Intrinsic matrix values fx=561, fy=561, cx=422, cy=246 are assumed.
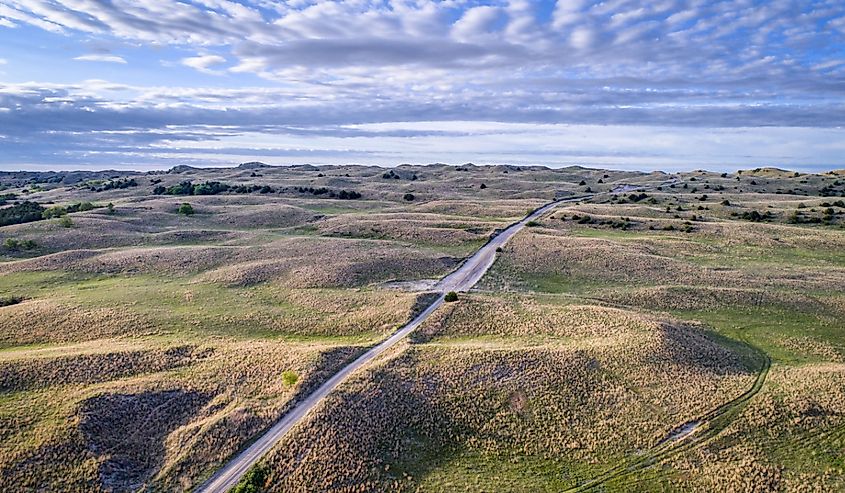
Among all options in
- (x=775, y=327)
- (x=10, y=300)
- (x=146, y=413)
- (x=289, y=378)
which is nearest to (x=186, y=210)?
(x=10, y=300)

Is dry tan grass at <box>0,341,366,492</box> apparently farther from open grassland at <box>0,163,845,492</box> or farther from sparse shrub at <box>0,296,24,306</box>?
sparse shrub at <box>0,296,24,306</box>

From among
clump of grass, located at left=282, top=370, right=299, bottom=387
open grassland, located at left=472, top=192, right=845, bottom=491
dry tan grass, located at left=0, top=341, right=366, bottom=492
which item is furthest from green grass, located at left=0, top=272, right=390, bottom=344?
open grassland, located at left=472, top=192, right=845, bottom=491

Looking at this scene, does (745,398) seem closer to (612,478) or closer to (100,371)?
(612,478)

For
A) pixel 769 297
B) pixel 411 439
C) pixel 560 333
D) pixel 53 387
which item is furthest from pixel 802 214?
pixel 53 387

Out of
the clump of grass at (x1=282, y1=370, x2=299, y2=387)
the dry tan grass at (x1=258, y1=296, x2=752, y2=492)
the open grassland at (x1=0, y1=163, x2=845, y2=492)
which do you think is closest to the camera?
the open grassland at (x1=0, y1=163, x2=845, y2=492)

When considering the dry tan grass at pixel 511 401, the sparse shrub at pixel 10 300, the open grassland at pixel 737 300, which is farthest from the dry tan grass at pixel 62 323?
the open grassland at pixel 737 300

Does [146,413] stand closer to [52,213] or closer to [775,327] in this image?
[775,327]
